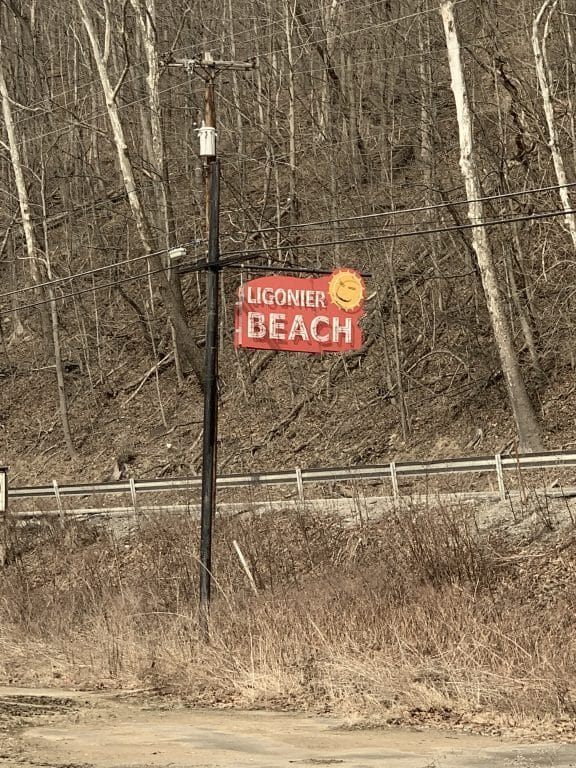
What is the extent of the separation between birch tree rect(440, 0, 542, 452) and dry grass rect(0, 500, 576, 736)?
4.56 metres

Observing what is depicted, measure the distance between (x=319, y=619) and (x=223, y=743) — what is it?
5551mm

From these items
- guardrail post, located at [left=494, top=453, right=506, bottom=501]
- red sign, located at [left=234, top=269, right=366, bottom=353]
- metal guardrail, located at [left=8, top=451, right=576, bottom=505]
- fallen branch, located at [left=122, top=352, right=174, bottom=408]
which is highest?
fallen branch, located at [left=122, top=352, right=174, bottom=408]

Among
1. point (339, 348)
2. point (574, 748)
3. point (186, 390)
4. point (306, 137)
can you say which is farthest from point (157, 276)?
point (574, 748)

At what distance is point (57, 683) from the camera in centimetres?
1748

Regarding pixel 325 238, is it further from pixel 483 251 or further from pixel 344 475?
pixel 344 475

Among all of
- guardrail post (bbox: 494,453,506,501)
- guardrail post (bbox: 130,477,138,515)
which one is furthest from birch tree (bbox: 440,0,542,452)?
guardrail post (bbox: 130,477,138,515)

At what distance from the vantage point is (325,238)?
36.8 metres

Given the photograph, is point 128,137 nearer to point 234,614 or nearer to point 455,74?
point 455,74

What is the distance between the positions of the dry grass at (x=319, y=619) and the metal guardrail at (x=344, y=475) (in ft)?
5.50

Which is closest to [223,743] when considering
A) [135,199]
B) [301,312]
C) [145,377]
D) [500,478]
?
[301,312]

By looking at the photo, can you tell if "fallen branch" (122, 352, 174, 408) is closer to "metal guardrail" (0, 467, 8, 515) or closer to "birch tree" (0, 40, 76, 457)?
"birch tree" (0, 40, 76, 457)

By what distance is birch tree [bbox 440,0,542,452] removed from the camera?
24.6 metres

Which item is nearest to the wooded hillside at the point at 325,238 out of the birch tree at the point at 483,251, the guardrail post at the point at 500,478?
the birch tree at the point at 483,251

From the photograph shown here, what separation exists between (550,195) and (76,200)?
2234 centimetres
